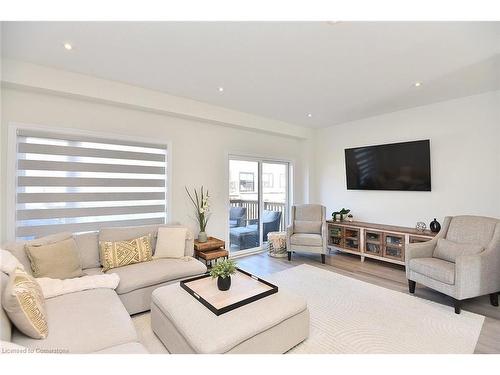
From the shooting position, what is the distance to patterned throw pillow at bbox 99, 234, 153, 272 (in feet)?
8.91

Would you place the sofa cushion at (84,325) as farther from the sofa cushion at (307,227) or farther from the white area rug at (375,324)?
the sofa cushion at (307,227)

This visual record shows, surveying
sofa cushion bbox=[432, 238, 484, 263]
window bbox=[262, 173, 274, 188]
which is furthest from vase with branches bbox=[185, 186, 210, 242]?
sofa cushion bbox=[432, 238, 484, 263]

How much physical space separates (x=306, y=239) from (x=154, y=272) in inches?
105

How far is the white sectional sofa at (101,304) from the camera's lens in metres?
1.45

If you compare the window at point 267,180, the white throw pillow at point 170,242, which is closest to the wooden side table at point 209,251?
the white throw pillow at point 170,242

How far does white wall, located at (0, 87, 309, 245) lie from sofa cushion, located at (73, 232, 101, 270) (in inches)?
29.3

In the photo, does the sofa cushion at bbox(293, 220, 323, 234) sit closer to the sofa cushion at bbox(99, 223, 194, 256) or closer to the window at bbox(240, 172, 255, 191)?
the window at bbox(240, 172, 255, 191)

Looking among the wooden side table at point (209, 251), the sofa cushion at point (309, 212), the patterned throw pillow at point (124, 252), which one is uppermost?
the sofa cushion at point (309, 212)

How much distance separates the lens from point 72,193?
3.02m

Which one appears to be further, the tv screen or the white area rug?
the tv screen

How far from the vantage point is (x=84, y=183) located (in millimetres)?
3088

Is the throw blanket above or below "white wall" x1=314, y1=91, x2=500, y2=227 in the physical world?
below

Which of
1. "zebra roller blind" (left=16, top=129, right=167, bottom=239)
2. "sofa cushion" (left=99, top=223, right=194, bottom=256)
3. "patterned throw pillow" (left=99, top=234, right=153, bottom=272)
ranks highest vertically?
"zebra roller blind" (left=16, top=129, right=167, bottom=239)

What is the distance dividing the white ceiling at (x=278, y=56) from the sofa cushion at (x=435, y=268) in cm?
224
